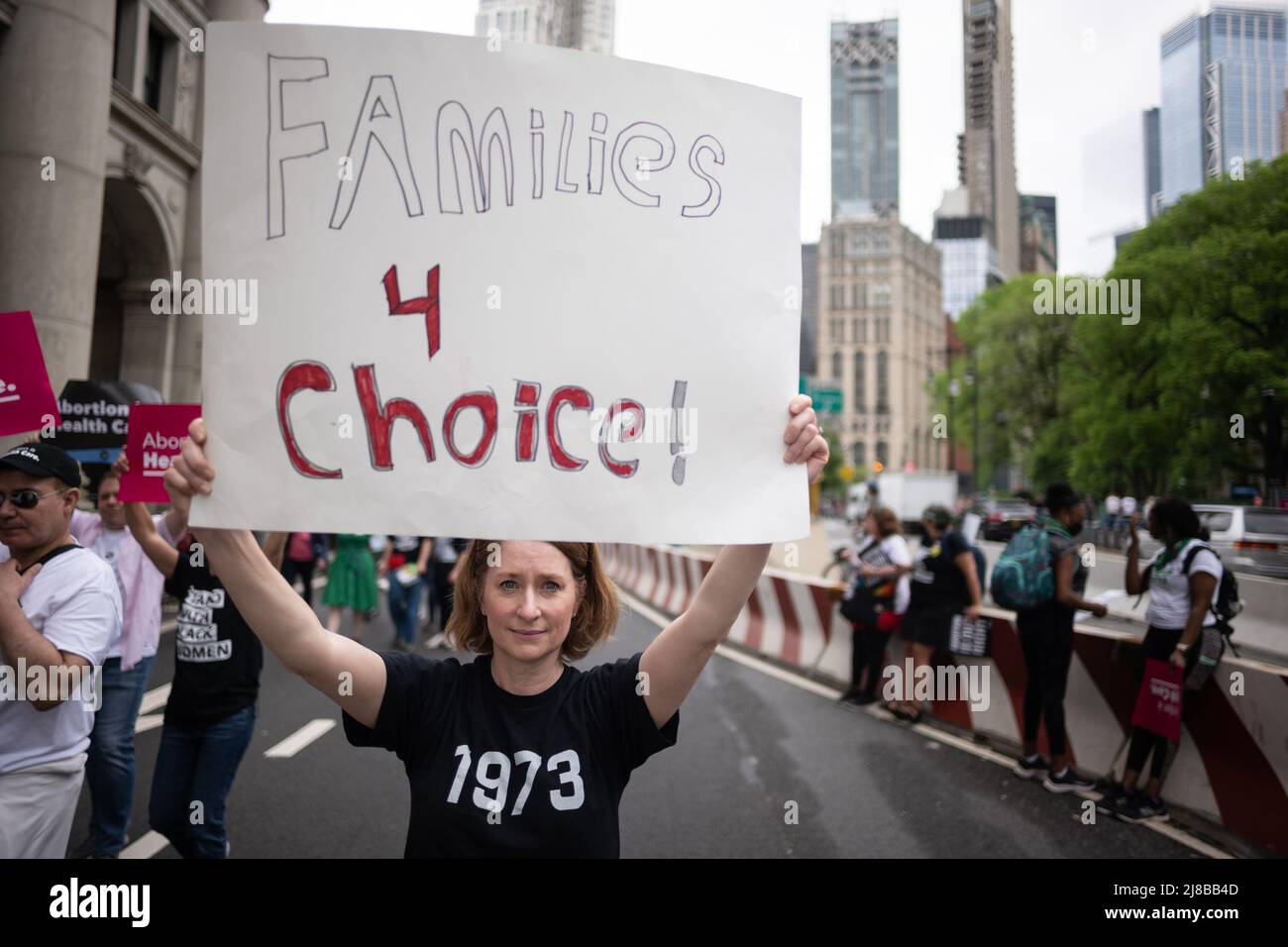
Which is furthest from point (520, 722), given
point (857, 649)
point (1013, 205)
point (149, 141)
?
point (1013, 205)

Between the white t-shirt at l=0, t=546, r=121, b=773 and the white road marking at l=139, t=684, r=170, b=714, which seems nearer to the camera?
the white t-shirt at l=0, t=546, r=121, b=773

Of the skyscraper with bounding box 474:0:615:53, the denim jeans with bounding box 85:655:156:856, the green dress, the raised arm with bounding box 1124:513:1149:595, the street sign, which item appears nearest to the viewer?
the denim jeans with bounding box 85:655:156:856

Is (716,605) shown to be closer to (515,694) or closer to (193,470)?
(515,694)

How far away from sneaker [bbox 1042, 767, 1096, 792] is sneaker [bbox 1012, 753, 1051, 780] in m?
0.14

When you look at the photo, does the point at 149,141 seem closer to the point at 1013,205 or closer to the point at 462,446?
the point at 462,446

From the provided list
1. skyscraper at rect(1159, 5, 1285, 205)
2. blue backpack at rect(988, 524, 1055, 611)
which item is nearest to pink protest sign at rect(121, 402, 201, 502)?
blue backpack at rect(988, 524, 1055, 611)

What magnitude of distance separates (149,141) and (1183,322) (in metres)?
24.8

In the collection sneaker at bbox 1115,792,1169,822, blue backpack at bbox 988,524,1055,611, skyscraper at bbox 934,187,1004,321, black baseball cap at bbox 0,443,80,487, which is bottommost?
sneaker at bbox 1115,792,1169,822

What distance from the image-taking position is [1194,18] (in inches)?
715

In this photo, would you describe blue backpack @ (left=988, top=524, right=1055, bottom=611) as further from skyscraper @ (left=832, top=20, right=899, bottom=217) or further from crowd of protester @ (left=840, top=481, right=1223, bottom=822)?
skyscraper @ (left=832, top=20, right=899, bottom=217)

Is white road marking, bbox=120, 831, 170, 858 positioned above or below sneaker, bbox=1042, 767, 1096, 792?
below

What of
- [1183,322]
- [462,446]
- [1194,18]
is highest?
[1194,18]

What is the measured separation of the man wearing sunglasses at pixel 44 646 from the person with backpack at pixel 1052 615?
4.98m

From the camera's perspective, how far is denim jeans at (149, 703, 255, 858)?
3.29m
